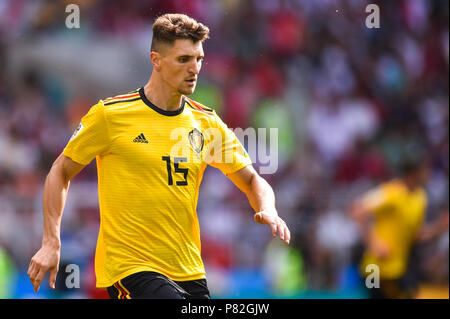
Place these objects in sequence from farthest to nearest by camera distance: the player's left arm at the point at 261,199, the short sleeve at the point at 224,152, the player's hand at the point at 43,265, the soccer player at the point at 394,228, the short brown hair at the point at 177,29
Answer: the soccer player at the point at 394,228 < the short sleeve at the point at 224,152 < the short brown hair at the point at 177,29 < the player's left arm at the point at 261,199 < the player's hand at the point at 43,265

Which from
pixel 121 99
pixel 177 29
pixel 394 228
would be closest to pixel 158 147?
pixel 121 99

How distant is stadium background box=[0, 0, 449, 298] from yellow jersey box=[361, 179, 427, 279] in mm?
2355

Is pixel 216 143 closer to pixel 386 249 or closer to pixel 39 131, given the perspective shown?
pixel 386 249

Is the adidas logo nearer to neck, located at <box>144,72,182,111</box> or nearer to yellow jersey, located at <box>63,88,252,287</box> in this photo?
yellow jersey, located at <box>63,88,252,287</box>

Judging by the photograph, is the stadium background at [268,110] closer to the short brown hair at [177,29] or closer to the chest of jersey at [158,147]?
the chest of jersey at [158,147]

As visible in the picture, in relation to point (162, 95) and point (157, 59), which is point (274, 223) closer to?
point (162, 95)

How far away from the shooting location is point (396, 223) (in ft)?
28.4

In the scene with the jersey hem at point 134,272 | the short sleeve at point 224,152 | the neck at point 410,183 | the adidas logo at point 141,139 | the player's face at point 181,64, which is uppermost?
the player's face at point 181,64

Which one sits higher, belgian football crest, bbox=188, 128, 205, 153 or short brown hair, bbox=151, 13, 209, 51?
short brown hair, bbox=151, 13, 209, 51

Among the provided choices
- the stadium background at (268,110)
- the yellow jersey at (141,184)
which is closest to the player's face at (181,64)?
the yellow jersey at (141,184)

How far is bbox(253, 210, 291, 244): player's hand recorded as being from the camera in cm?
470

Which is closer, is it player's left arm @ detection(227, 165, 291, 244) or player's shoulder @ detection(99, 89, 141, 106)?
player's left arm @ detection(227, 165, 291, 244)

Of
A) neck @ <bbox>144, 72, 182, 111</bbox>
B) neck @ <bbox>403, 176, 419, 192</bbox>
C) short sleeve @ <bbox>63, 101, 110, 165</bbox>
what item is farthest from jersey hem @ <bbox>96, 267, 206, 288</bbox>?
neck @ <bbox>403, 176, 419, 192</bbox>

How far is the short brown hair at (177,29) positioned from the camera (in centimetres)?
501
